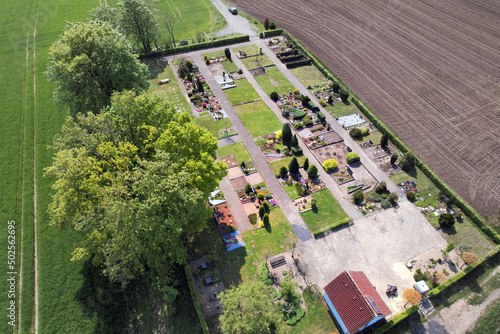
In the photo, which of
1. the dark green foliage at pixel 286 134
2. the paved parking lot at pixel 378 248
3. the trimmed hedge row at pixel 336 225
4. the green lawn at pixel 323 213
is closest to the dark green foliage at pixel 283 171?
the green lawn at pixel 323 213

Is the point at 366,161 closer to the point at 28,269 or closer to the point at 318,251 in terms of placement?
the point at 318,251

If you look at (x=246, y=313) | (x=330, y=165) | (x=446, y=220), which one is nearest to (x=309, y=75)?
(x=330, y=165)

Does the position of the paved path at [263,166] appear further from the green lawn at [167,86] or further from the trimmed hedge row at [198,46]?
the trimmed hedge row at [198,46]

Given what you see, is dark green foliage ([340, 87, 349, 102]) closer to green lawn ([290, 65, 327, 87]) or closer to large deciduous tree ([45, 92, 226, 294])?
green lawn ([290, 65, 327, 87])

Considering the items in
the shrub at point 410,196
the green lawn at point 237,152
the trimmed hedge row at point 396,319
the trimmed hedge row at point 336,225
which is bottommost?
A: the trimmed hedge row at point 396,319

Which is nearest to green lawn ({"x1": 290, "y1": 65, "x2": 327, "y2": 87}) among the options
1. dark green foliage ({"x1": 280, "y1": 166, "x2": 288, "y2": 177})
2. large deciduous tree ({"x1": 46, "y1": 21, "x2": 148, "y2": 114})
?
dark green foliage ({"x1": 280, "y1": 166, "x2": 288, "y2": 177})

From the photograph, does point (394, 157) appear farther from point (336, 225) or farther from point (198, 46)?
point (198, 46)
